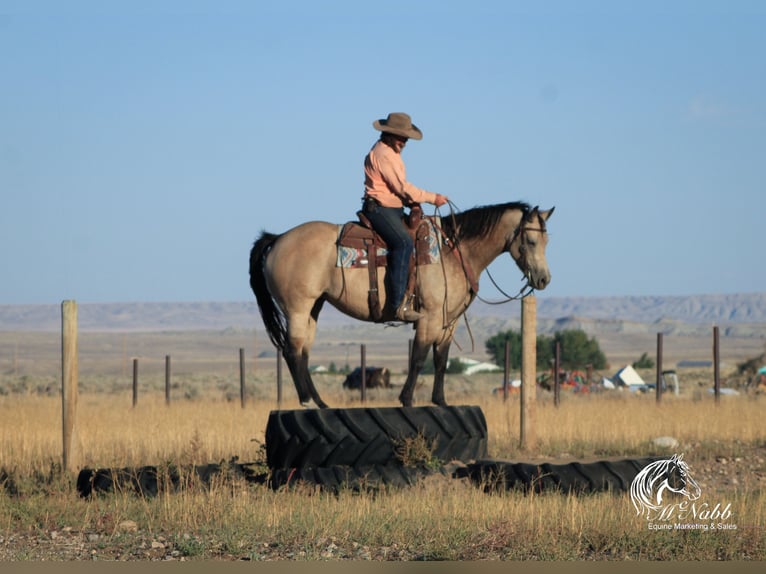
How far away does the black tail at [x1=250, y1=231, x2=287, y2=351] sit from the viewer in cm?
1273

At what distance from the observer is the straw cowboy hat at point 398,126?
40.4 feet

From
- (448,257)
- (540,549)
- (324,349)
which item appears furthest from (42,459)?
(324,349)

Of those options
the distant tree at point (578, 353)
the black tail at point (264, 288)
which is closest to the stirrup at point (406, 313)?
the black tail at point (264, 288)

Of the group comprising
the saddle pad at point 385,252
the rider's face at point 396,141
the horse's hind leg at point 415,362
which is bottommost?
the horse's hind leg at point 415,362

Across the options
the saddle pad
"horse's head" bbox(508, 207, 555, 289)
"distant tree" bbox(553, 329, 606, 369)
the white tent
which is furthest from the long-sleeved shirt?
"distant tree" bbox(553, 329, 606, 369)

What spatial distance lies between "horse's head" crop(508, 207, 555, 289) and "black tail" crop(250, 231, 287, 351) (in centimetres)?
248

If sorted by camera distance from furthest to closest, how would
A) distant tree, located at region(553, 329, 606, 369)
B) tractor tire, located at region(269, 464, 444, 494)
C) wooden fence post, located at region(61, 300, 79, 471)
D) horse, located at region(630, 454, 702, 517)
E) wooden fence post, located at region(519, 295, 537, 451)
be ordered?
1. distant tree, located at region(553, 329, 606, 369)
2. wooden fence post, located at region(519, 295, 537, 451)
3. wooden fence post, located at region(61, 300, 79, 471)
4. tractor tire, located at region(269, 464, 444, 494)
5. horse, located at region(630, 454, 702, 517)

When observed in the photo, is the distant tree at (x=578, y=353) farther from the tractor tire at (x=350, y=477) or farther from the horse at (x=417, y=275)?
the tractor tire at (x=350, y=477)

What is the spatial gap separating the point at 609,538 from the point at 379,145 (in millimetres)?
5097

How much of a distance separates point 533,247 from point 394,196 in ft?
4.86

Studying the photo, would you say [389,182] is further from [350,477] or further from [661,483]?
[661,483]

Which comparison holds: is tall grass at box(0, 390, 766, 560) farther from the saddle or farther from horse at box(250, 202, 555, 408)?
the saddle

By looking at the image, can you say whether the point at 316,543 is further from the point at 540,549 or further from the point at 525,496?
the point at 525,496

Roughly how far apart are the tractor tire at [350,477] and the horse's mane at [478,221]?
2521 millimetres
